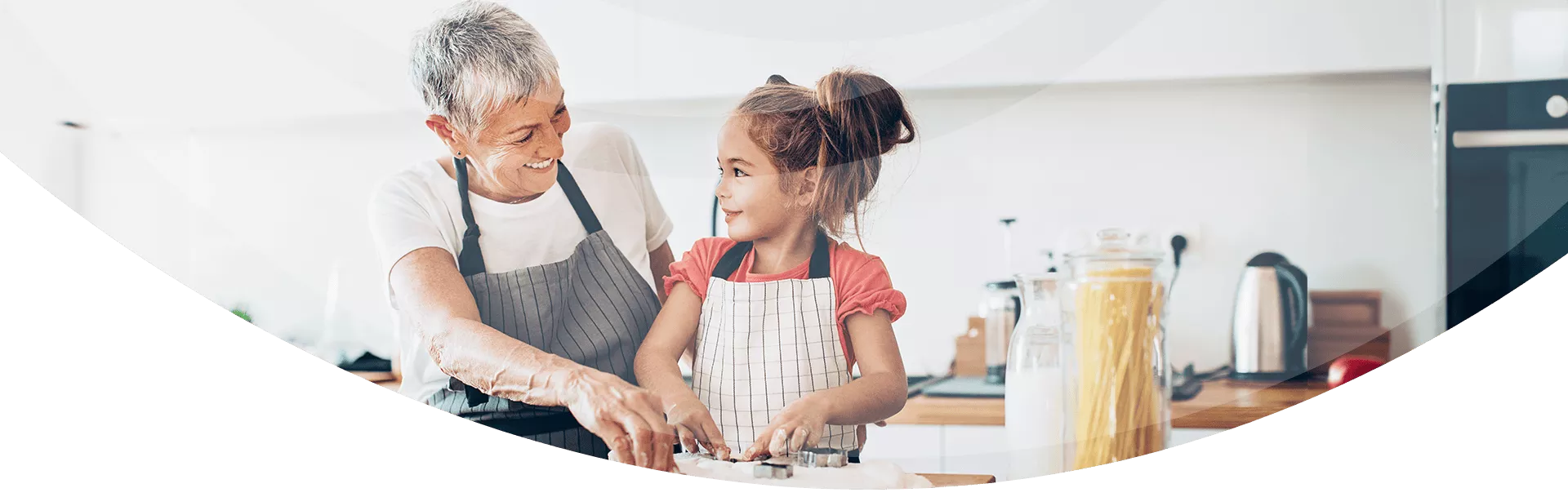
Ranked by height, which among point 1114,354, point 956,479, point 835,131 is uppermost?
point 835,131

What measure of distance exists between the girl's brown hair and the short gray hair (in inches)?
6.7

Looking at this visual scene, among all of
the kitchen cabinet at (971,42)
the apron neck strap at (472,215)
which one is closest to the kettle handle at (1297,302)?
the kitchen cabinet at (971,42)

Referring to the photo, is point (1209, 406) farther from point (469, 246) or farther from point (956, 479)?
point (469, 246)

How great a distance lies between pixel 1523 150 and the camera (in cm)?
127

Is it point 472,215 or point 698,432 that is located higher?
point 472,215

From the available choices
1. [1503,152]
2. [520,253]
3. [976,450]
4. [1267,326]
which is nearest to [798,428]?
[976,450]

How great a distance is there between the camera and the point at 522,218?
2.49ft

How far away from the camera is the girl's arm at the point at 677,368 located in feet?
2.42

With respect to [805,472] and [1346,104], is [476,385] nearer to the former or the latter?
[805,472]

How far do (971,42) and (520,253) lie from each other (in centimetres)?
36

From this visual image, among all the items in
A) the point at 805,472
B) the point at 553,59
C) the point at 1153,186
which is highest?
the point at 553,59

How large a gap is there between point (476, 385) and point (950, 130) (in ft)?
1.29

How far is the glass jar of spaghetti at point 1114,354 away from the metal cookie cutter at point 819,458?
0.53ft

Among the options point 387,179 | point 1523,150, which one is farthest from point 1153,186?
point 1523,150
